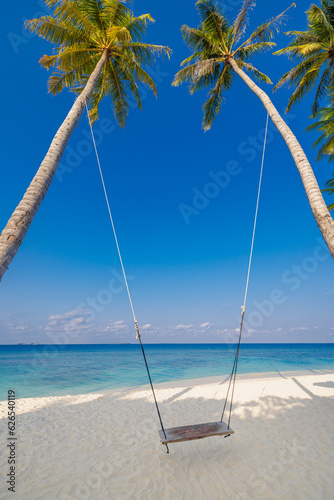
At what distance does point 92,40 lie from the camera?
20.7 ft

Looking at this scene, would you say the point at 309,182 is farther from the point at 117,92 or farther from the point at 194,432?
the point at 117,92

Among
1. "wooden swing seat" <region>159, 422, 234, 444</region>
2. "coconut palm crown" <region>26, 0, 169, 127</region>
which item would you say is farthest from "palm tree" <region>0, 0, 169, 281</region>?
"wooden swing seat" <region>159, 422, 234, 444</region>

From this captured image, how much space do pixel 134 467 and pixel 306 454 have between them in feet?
8.92

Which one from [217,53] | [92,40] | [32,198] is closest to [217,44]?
[217,53]

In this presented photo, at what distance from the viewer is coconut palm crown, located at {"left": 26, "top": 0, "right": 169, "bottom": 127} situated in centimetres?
578

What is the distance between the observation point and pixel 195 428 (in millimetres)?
3664

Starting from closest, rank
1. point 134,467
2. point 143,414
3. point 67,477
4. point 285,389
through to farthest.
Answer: point 67,477 → point 134,467 → point 143,414 → point 285,389

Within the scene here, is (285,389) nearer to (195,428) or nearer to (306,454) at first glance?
(306,454)

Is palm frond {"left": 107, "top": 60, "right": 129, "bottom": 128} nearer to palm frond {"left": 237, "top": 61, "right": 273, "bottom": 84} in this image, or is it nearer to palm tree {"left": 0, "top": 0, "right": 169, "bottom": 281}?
palm tree {"left": 0, "top": 0, "right": 169, "bottom": 281}

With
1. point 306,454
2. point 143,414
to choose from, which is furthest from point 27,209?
point 143,414

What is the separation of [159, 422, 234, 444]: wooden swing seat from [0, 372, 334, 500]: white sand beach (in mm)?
464

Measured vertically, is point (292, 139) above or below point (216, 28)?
below

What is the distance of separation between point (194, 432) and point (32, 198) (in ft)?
13.3

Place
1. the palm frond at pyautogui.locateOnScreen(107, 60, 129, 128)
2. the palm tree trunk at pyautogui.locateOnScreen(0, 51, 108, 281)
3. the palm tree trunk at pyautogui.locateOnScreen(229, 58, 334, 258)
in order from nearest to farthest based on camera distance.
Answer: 1. the palm tree trunk at pyautogui.locateOnScreen(0, 51, 108, 281)
2. the palm tree trunk at pyautogui.locateOnScreen(229, 58, 334, 258)
3. the palm frond at pyautogui.locateOnScreen(107, 60, 129, 128)
